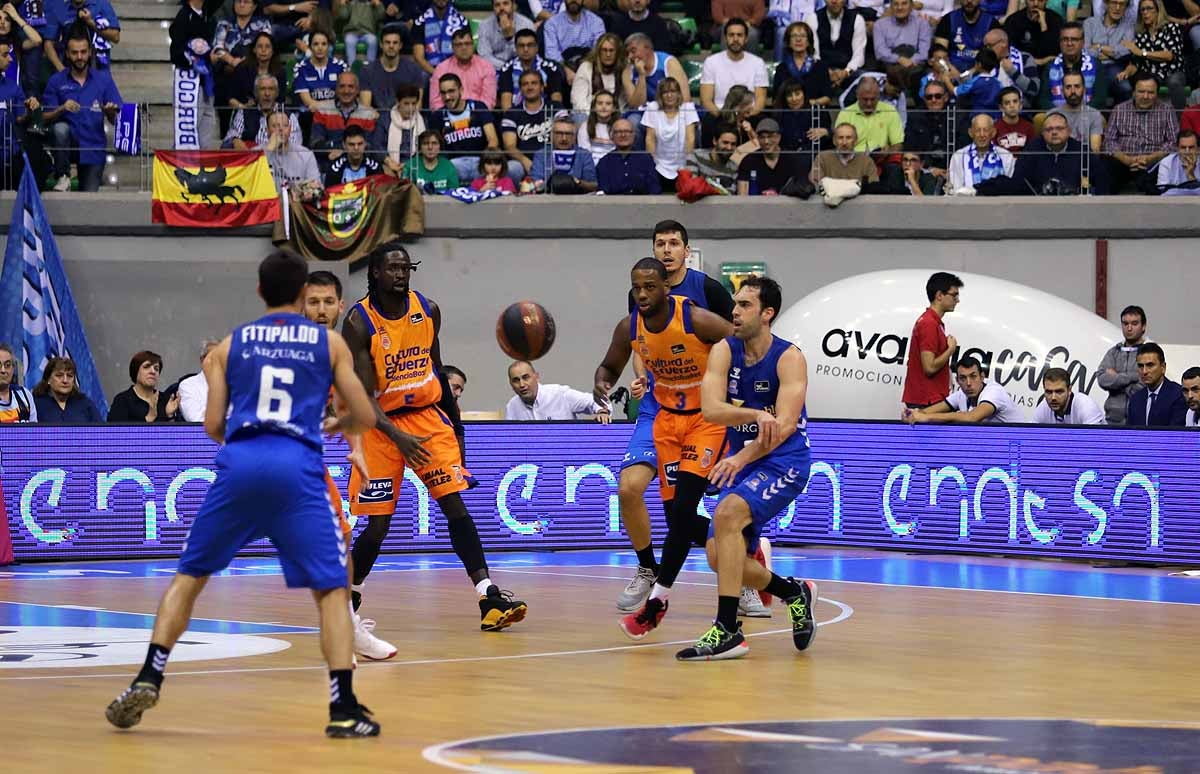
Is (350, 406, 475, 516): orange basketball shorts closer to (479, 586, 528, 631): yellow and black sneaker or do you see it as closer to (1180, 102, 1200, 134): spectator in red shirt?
(479, 586, 528, 631): yellow and black sneaker

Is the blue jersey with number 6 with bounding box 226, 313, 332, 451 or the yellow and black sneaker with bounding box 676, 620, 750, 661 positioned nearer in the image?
the blue jersey with number 6 with bounding box 226, 313, 332, 451

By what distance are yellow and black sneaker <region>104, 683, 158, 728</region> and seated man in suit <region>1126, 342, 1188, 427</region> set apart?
1056cm

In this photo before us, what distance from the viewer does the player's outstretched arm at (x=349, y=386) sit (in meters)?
7.55

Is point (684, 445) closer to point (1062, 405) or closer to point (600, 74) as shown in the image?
point (1062, 405)

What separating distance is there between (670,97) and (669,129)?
39 cm

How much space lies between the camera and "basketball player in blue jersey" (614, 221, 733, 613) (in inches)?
451

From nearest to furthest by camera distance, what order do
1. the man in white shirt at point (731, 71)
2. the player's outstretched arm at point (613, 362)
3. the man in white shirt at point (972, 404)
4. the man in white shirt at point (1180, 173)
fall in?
the player's outstretched arm at point (613, 362) < the man in white shirt at point (972, 404) < the man in white shirt at point (1180, 173) < the man in white shirt at point (731, 71)

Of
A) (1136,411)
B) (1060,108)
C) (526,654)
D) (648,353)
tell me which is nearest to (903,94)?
(1060,108)

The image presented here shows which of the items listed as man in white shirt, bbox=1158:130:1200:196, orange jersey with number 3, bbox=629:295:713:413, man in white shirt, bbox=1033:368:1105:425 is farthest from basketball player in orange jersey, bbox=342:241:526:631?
man in white shirt, bbox=1158:130:1200:196

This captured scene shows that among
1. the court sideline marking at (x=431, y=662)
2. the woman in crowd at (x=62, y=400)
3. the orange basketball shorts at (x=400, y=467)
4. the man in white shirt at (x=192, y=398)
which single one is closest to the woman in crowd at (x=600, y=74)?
the man in white shirt at (x=192, y=398)

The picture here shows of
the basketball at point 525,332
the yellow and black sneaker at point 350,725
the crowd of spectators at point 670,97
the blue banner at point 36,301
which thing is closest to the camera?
the yellow and black sneaker at point 350,725

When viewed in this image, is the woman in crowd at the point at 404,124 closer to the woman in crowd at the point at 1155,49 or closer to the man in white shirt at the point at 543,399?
the man in white shirt at the point at 543,399

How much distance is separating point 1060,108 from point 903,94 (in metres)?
1.76

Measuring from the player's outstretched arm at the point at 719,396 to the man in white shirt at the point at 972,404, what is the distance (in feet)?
22.8
